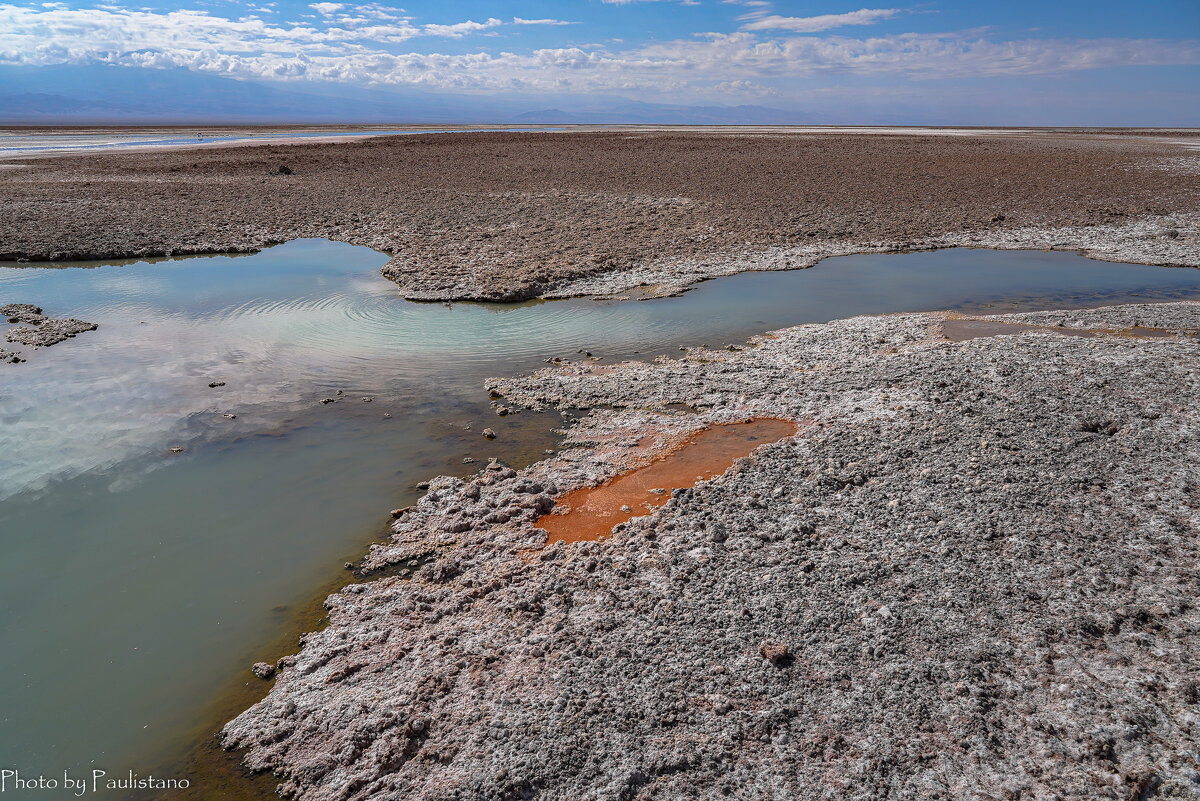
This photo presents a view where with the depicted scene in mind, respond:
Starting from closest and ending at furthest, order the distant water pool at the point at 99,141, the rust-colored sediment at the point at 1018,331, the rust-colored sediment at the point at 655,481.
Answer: the rust-colored sediment at the point at 655,481 → the rust-colored sediment at the point at 1018,331 → the distant water pool at the point at 99,141

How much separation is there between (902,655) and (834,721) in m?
0.78

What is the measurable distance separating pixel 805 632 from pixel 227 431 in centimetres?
733

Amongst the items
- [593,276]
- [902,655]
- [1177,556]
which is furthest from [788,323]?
[902,655]

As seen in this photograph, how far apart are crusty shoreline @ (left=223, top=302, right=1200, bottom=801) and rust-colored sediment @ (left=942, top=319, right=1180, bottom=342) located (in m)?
3.28

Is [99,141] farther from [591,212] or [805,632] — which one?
[805,632]

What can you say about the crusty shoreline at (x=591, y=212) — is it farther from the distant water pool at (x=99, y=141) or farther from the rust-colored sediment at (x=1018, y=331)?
the distant water pool at (x=99, y=141)

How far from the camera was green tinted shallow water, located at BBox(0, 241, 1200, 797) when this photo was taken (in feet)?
16.3

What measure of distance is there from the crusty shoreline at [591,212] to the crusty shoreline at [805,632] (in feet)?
Answer: 27.4

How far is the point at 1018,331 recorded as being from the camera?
1105cm

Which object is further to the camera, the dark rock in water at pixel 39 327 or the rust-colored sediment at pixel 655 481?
the dark rock in water at pixel 39 327

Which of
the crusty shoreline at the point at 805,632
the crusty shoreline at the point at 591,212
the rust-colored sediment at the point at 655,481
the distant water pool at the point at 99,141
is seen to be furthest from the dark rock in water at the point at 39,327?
the distant water pool at the point at 99,141

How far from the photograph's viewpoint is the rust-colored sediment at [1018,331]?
10789 mm

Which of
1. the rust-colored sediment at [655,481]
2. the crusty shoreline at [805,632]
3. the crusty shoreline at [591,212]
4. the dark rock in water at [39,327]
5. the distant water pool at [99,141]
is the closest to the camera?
the crusty shoreline at [805,632]

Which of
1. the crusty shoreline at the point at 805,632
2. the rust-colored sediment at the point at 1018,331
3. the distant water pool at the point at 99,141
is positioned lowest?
the crusty shoreline at the point at 805,632
